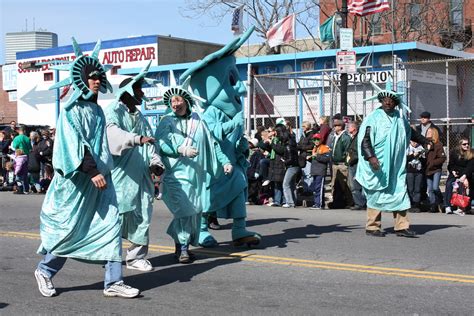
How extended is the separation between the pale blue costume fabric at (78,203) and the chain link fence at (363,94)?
1261 centimetres

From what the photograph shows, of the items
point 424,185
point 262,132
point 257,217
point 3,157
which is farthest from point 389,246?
point 3,157

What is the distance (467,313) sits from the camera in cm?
626

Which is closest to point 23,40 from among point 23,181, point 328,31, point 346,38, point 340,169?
point 23,181

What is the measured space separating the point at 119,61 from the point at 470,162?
23253 millimetres

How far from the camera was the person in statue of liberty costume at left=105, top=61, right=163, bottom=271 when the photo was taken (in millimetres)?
8039

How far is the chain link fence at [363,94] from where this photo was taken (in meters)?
20.0

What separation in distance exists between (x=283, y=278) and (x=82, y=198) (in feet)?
7.18

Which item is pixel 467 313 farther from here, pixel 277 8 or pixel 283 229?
pixel 277 8

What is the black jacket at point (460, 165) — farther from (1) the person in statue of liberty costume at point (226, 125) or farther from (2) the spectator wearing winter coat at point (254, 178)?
(1) the person in statue of liberty costume at point (226, 125)

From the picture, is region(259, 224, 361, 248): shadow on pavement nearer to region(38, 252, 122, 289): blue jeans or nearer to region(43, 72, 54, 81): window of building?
region(38, 252, 122, 289): blue jeans

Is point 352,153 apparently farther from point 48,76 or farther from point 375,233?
point 48,76

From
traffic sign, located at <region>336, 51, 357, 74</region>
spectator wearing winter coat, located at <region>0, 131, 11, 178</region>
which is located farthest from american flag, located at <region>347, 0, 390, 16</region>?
spectator wearing winter coat, located at <region>0, 131, 11, 178</region>

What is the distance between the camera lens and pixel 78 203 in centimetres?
677

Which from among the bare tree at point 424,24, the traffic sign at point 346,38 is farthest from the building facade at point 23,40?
the traffic sign at point 346,38
